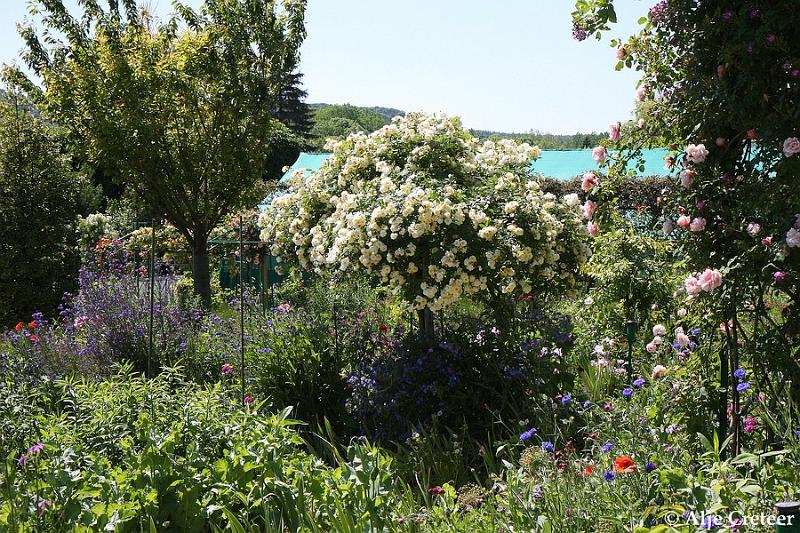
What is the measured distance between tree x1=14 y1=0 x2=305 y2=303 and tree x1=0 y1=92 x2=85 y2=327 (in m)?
0.55

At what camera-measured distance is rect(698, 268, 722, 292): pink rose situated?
2.83 metres

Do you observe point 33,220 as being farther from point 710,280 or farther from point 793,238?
point 793,238

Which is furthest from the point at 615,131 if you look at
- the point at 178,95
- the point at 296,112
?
the point at 296,112

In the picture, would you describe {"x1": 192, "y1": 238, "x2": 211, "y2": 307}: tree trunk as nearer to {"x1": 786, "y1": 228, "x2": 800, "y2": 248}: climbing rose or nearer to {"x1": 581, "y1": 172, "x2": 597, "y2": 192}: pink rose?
{"x1": 581, "y1": 172, "x2": 597, "y2": 192}: pink rose

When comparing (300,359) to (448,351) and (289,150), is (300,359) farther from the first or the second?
(289,150)

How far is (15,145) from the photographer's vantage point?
9.04 metres

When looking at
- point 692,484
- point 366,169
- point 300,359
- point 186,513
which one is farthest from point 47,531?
point 366,169

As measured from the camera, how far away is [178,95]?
846cm

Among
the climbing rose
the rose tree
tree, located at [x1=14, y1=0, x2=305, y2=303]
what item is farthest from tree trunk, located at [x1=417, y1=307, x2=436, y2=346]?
tree, located at [x1=14, y1=0, x2=305, y2=303]

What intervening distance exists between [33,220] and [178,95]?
7.77 feet

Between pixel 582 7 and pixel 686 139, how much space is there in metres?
0.76

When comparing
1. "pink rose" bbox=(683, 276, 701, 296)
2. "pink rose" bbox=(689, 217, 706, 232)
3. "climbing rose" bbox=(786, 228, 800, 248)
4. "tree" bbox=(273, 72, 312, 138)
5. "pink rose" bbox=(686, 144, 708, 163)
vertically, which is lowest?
"pink rose" bbox=(683, 276, 701, 296)

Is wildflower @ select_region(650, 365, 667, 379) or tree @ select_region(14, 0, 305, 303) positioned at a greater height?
tree @ select_region(14, 0, 305, 303)

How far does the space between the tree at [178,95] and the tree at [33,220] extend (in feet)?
1.79
